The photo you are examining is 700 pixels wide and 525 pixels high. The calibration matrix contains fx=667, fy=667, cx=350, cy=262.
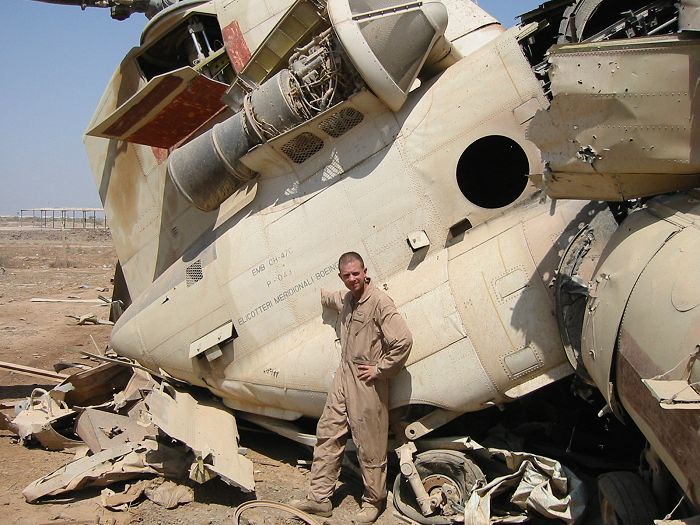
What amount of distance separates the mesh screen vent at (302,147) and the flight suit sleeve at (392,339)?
156 cm

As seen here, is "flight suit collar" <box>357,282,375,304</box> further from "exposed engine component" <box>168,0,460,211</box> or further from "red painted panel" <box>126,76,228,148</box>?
"red painted panel" <box>126,76,228,148</box>

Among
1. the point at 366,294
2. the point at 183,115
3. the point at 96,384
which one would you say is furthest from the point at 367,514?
the point at 183,115

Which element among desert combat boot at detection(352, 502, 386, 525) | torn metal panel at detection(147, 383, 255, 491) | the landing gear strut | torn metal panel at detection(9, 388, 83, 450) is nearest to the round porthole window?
the landing gear strut

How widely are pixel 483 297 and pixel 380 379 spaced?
0.92m

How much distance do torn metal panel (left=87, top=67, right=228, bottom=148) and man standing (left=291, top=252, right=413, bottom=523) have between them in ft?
7.76

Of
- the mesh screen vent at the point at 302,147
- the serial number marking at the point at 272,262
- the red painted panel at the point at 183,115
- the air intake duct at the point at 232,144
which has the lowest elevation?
the serial number marking at the point at 272,262

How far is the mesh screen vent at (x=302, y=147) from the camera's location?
544cm

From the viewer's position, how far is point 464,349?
4.58 m

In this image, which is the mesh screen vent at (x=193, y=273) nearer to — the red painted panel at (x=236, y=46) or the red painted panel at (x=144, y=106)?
the red painted panel at (x=144, y=106)

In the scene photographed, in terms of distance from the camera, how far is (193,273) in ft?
19.6

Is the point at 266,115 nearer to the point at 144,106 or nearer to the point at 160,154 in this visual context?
the point at 144,106

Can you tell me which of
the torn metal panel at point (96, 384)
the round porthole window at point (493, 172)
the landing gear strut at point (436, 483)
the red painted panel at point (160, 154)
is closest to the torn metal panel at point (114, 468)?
the torn metal panel at point (96, 384)

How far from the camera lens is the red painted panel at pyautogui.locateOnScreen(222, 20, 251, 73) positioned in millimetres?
6404

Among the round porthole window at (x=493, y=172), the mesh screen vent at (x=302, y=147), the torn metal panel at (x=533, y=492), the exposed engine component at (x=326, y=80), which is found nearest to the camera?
the torn metal panel at (x=533, y=492)
